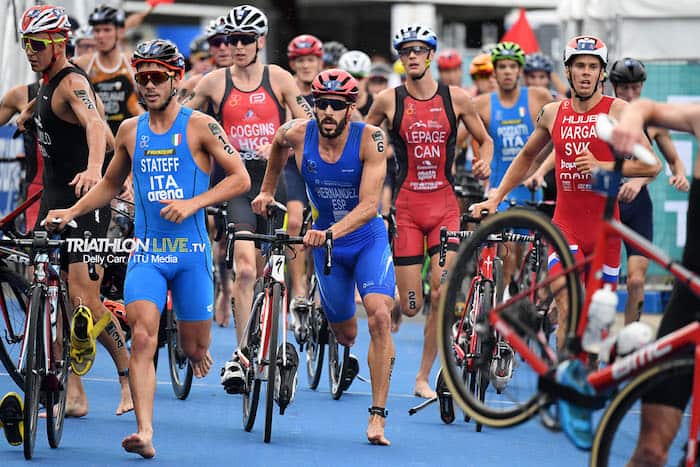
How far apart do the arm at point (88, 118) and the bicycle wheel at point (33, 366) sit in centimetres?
105

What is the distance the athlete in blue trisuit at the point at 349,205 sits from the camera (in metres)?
9.58

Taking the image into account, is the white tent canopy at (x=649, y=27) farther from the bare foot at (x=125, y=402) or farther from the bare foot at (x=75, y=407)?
the bare foot at (x=75, y=407)

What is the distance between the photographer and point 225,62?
46.4 feet

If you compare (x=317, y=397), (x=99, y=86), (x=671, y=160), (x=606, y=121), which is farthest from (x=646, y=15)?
(x=606, y=121)

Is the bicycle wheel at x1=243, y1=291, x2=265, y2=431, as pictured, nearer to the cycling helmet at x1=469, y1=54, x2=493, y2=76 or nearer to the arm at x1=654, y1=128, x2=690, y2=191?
the arm at x1=654, y1=128, x2=690, y2=191

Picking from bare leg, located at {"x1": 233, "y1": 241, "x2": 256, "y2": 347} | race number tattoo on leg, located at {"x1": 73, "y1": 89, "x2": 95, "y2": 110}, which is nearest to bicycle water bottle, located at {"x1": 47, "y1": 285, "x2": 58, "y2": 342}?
race number tattoo on leg, located at {"x1": 73, "y1": 89, "x2": 95, "y2": 110}

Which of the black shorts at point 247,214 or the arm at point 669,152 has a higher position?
the arm at point 669,152

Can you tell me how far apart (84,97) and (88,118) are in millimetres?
160

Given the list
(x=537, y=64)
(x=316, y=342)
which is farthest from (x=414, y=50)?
(x=537, y=64)

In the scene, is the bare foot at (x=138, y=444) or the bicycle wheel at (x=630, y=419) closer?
the bicycle wheel at (x=630, y=419)

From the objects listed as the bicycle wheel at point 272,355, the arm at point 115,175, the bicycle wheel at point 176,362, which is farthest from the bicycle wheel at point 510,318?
the bicycle wheel at point 176,362

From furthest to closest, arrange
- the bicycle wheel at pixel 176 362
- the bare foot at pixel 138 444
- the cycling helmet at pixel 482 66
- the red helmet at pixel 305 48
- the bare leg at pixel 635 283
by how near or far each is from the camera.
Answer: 1. the cycling helmet at pixel 482 66
2. the red helmet at pixel 305 48
3. the bare leg at pixel 635 283
4. the bicycle wheel at pixel 176 362
5. the bare foot at pixel 138 444

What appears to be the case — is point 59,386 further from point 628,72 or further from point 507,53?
point 507,53

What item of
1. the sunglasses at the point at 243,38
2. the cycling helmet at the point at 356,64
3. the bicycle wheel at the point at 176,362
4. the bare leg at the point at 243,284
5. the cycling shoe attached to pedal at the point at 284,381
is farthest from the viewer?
the cycling helmet at the point at 356,64
